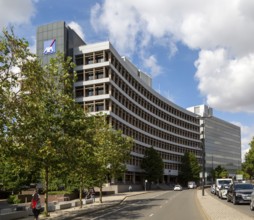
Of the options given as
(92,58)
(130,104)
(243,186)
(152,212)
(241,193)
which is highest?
(92,58)

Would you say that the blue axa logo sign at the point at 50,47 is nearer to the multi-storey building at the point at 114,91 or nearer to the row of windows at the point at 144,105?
the multi-storey building at the point at 114,91

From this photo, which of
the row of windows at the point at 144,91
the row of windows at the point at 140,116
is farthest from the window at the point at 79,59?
the row of windows at the point at 140,116

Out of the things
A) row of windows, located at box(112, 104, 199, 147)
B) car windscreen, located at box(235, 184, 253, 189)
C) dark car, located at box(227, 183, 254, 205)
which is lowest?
dark car, located at box(227, 183, 254, 205)

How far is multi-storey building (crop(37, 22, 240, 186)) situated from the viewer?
3125 inches

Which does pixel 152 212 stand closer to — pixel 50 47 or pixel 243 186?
pixel 243 186

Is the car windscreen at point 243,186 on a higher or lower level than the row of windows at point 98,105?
lower

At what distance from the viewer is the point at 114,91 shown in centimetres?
8131

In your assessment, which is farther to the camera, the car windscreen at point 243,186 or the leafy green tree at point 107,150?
the leafy green tree at point 107,150

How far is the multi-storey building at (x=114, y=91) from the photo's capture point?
260 ft

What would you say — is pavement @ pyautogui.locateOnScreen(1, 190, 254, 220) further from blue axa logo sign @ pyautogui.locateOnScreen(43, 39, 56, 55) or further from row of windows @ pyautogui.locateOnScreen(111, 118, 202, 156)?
blue axa logo sign @ pyautogui.locateOnScreen(43, 39, 56, 55)

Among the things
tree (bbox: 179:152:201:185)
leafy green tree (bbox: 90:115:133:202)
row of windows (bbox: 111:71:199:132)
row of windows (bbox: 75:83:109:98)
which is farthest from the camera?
tree (bbox: 179:152:201:185)

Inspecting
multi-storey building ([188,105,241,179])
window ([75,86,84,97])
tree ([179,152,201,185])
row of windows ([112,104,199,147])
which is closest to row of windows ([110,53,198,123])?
row of windows ([112,104,199,147])

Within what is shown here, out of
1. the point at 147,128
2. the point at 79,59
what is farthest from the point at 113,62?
the point at 147,128

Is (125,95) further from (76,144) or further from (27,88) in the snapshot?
(27,88)
